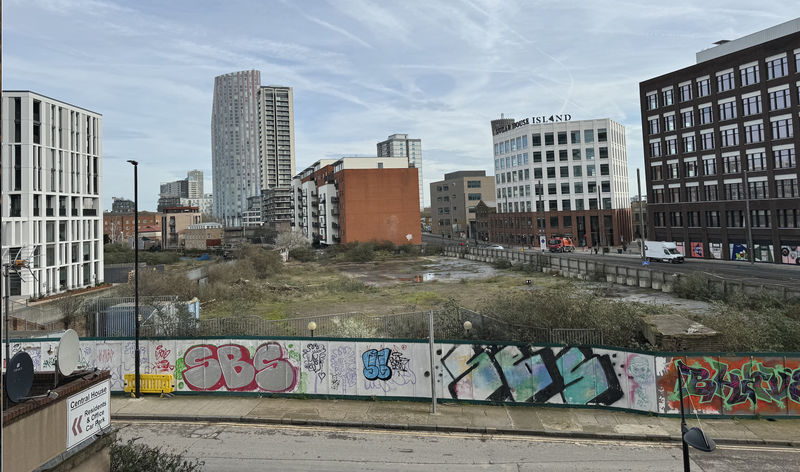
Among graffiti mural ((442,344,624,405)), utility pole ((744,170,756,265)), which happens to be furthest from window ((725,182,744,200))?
graffiti mural ((442,344,624,405))

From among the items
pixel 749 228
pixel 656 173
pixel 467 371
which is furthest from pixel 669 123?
pixel 467 371

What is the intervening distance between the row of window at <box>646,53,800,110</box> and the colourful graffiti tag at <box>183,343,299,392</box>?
59362 millimetres

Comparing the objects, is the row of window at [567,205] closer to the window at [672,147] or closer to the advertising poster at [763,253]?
the window at [672,147]

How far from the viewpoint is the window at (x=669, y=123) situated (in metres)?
65.1

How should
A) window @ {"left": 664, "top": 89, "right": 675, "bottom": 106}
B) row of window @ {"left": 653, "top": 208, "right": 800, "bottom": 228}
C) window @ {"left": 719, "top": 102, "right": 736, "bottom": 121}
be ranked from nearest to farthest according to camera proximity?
row of window @ {"left": 653, "top": 208, "right": 800, "bottom": 228} → window @ {"left": 719, "top": 102, "right": 736, "bottom": 121} → window @ {"left": 664, "top": 89, "right": 675, "bottom": 106}

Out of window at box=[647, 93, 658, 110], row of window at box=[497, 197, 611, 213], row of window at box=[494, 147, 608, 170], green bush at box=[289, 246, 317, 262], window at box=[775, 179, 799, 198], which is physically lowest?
green bush at box=[289, 246, 317, 262]

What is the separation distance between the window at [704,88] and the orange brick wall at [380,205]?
48.0 meters

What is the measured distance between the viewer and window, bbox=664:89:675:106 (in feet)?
213

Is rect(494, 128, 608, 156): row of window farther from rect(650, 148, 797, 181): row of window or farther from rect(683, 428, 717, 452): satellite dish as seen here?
rect(683, 428, 717, 452): satellite dish

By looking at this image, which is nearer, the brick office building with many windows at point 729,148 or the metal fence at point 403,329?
the metal fence at point 403,329

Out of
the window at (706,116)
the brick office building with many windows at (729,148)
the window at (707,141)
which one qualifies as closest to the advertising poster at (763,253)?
the brick office building with many windows at (729,148)

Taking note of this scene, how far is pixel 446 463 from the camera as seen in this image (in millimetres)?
11859

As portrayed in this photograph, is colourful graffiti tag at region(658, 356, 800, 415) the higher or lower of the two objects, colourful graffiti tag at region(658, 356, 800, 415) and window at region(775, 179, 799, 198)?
the lower

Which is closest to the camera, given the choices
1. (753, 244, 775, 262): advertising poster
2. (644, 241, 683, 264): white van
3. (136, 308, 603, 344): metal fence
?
(136, 308, 603, 344): metal fence
